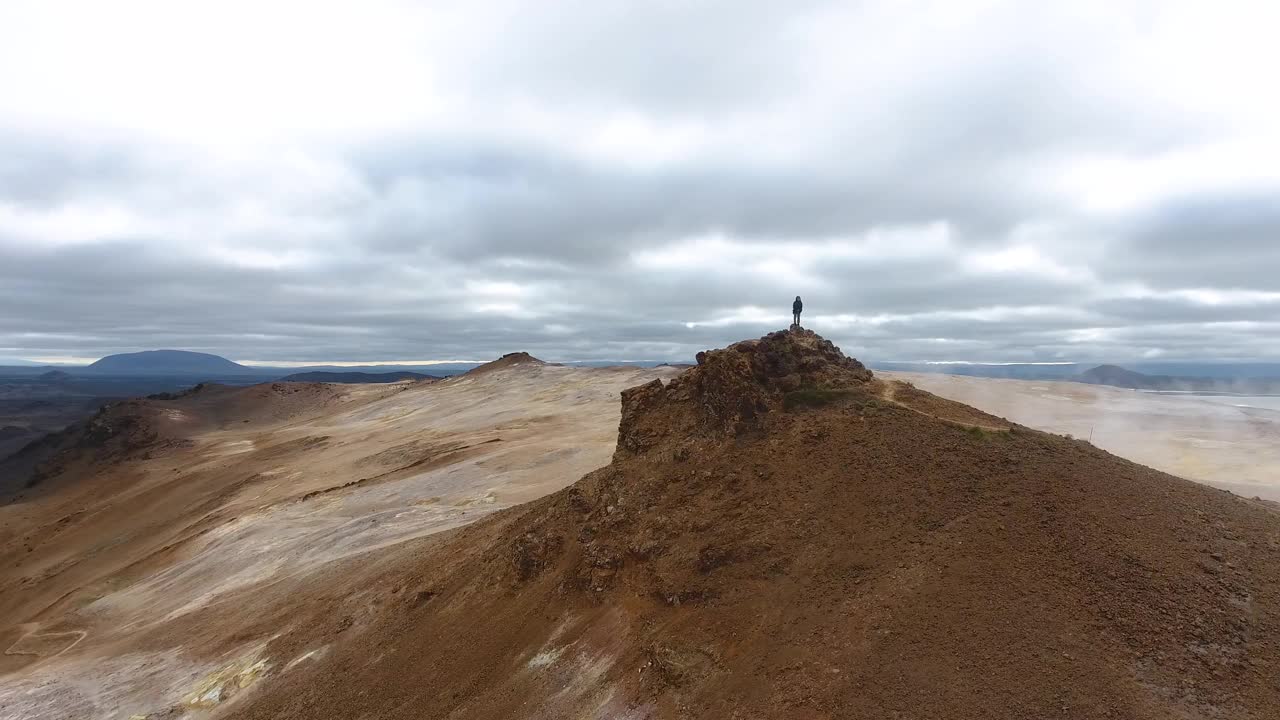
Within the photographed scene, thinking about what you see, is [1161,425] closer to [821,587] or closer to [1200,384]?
[821,587]

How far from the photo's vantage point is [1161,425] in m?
25.6

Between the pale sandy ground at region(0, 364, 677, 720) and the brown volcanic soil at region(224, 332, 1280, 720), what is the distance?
3.16 m

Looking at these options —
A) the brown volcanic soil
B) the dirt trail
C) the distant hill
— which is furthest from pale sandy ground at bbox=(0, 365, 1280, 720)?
the distant hill

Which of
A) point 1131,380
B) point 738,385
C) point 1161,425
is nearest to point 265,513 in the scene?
point 738,385

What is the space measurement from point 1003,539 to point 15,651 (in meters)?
20.6

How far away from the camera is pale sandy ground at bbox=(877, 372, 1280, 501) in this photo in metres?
18.2

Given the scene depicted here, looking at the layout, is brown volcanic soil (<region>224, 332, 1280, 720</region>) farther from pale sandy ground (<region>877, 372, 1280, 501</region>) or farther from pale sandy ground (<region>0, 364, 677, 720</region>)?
pale sandy ground (<region>877, 372, 1280, 501</region>)

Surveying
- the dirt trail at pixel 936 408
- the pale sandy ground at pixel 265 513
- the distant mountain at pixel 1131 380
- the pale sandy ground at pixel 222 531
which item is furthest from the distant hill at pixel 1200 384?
the dirt trail at pixel 936 408

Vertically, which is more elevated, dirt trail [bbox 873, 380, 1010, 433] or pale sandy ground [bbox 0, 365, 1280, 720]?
dirt trail [bbox 873, 380, 1010, 433]

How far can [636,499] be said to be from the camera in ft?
30.0

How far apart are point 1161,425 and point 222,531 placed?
3313 centimetres

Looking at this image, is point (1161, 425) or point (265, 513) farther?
point (1161, 425)

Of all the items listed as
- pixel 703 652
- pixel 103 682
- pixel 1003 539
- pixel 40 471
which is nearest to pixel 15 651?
pixel 103 682

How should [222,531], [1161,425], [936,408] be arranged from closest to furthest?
[936,408] < [222,531] < [1161,425]
